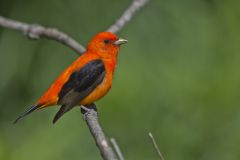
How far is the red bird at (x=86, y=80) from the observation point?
4.74m

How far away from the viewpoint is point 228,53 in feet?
17.8

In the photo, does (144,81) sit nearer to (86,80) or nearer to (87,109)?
(86,80)

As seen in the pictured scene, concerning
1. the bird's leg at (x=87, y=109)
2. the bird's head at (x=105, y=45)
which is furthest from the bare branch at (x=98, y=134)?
the bird's head at (x=105, y=45)

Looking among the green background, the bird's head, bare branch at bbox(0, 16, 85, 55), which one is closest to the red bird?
the bird's head

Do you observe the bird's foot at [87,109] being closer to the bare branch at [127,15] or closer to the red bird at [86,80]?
the red bird at [86,80]

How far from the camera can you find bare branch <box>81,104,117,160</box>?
3.14 meters

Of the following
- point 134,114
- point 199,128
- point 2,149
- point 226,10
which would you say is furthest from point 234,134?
point 2,149

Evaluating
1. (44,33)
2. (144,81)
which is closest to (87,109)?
(44,33)

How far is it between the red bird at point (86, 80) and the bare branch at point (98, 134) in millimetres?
87

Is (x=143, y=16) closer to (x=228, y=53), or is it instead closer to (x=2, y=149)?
(x=228, y=53)

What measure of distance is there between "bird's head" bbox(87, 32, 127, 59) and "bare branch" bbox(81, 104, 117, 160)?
390 millimetres

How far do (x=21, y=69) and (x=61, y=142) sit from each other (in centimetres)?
127

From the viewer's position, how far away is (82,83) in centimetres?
483

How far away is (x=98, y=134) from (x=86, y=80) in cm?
120
